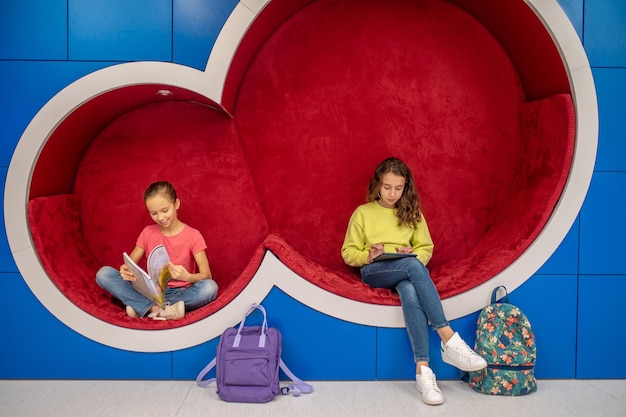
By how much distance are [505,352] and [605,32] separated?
1.57 m

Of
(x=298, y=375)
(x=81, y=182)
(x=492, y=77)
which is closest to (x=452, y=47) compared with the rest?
(x=492, y=77)

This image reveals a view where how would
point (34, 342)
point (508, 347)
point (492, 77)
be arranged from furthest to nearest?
point (492, 77) → point (34, 342) → point (508, 347)

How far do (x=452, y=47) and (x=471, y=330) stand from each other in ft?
5.05

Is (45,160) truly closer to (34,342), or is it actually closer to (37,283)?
(37,283)

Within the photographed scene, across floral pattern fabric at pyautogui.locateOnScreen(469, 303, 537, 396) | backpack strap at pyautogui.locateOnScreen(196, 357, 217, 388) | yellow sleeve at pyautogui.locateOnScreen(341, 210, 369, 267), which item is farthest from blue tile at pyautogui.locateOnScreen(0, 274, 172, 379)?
floral pattern fabric at pyautogui.locateOnScreen(469, 303, 537, 396)

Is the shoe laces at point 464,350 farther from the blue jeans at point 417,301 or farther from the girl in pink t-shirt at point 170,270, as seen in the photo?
the girl in pink t-shirt at point 170,270

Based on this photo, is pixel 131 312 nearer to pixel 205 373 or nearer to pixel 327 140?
pixel 205 373

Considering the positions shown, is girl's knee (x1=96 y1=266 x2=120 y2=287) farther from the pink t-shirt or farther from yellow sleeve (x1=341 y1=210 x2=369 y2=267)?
yellow sleeve (x1=341 y1=210 x2=369 y2=267)

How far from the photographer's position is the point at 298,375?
2.76m

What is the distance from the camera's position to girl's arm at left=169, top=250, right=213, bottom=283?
2.81 metres

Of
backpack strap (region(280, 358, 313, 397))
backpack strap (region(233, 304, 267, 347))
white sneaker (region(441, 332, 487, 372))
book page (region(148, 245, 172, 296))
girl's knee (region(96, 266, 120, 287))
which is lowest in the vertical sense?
backpack strap (region(280, 358, 313, 397))

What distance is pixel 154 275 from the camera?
274cm

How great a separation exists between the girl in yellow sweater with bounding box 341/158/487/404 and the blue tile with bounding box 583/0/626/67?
3.39 feet

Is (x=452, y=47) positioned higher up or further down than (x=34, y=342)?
higher up
